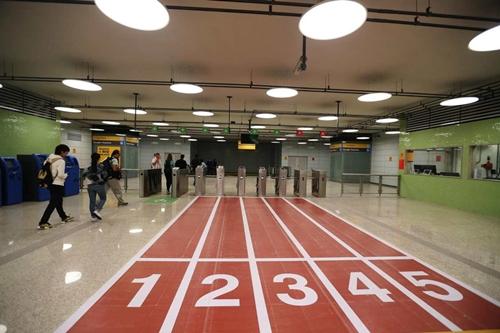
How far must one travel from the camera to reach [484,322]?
2115mm

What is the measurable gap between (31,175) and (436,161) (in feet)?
51.0

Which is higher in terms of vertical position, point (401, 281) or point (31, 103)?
point (31, 103)

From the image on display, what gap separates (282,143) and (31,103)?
54.9 feet

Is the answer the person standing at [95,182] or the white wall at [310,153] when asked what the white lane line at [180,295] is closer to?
the person standing at [95,182]

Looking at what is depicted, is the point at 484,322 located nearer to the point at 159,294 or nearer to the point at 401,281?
the point at 401,281

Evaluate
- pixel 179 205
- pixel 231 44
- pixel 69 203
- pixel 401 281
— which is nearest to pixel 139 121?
pixel 69 203

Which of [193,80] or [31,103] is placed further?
[31,103]

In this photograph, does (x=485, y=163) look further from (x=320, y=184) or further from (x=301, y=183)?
(x=301, y=183)

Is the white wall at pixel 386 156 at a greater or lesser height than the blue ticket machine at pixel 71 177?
greater

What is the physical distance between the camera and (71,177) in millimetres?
8406

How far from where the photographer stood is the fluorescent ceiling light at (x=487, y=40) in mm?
2918

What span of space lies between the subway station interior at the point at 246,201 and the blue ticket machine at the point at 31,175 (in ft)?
0.13

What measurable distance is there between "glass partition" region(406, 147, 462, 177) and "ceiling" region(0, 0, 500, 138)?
3171 mm

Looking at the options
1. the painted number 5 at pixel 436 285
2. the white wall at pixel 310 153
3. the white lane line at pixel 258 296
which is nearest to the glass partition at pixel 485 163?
the painted number 5 at pixel 436 285
